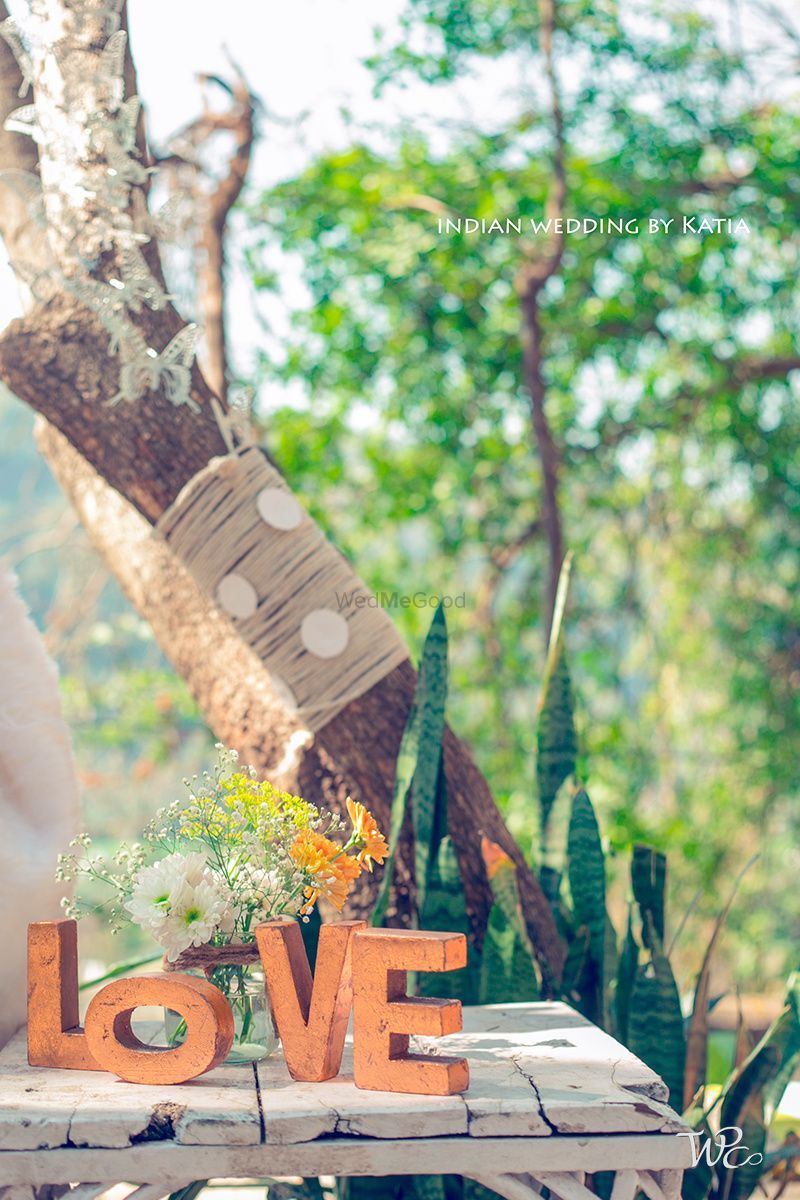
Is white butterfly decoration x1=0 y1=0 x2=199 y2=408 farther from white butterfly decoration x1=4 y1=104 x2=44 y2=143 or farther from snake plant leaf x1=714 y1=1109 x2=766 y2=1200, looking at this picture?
snake plant leaf x1=714 y1=1109 x2=766 y2=1200

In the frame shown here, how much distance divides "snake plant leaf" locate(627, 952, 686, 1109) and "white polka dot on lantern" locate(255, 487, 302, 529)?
2.64 ft

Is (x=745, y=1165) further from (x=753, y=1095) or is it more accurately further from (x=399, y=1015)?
(x=399, y=1015)

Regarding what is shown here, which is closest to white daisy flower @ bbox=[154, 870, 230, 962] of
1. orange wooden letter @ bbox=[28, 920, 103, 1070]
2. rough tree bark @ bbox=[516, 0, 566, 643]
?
orange wooden letter @ bbox=[28, 920, 103, 1070]

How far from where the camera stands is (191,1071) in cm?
118

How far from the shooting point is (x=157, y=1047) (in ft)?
4.02

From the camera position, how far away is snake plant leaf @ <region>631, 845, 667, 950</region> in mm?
1691

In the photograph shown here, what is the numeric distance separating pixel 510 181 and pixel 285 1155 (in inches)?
121

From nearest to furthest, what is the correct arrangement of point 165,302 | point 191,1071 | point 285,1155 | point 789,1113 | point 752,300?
point 285,1155 < point 191,1071 < point 165,302 < point 789,1113 < point 752,300

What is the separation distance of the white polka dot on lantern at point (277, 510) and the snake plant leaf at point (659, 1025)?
81 centimetres

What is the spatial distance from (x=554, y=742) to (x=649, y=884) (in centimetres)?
28

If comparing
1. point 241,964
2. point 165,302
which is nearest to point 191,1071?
point 241,964

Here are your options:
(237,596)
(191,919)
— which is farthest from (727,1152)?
(237,596)

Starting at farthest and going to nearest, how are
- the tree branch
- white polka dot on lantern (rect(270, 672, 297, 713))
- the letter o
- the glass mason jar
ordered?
1. the tree branch
2. white polka dot on lantern (rect(270, 672, 297, 713))
3. the glass mason jar
4. the letter o

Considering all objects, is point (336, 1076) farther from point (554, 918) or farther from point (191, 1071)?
point (554, 918)
